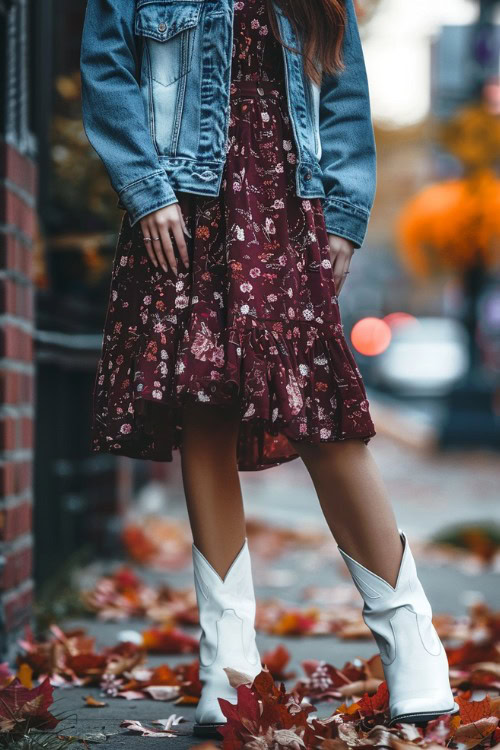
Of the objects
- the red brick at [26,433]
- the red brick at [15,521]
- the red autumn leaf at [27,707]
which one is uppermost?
the red brick at [26,433]

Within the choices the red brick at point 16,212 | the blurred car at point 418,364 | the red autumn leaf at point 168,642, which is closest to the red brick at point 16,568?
the red autumn leaf at point 168,642

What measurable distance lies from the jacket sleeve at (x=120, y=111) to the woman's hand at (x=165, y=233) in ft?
0.05

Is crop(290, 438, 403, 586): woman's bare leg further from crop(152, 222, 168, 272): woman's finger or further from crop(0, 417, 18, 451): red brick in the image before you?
crop(0, 417, 18, 451): red brick

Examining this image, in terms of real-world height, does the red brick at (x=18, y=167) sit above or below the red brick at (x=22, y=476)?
above

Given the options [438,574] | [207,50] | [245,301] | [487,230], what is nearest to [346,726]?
[245,301]

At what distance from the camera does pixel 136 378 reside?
6.43 feet

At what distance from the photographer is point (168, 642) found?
307cm

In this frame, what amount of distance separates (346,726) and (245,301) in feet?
2.72

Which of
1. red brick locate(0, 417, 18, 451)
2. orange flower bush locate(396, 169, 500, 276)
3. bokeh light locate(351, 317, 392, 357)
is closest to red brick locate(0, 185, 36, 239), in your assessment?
red brick locate(0, 417, 18, 451)

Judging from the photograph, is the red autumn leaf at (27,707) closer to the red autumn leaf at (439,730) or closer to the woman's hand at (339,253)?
the red autumn leaf at (439,730)

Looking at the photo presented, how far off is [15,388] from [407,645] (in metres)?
1.42

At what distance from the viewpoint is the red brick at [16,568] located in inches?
109

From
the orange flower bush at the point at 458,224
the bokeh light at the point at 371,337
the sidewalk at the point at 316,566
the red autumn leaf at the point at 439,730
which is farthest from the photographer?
the bokeh light at the point at 371,337

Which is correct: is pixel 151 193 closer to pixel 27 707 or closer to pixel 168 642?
pixel 27 707
